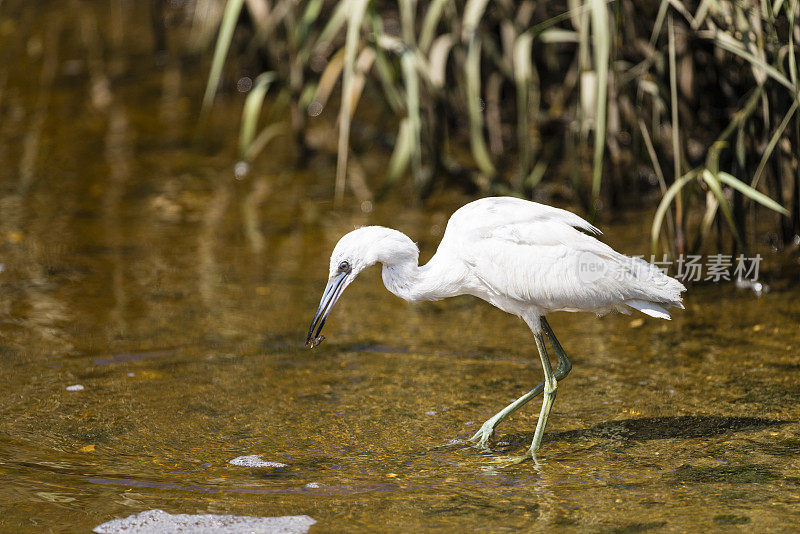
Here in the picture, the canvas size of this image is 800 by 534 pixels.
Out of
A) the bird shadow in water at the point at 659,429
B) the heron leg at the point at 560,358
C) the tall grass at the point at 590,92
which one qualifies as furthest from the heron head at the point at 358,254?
the tall grass at the point at 590,92

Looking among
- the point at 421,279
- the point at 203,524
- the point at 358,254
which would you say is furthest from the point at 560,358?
the point at 203,524

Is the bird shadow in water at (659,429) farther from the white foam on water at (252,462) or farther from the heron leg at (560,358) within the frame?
the white foam on water at (252,462)

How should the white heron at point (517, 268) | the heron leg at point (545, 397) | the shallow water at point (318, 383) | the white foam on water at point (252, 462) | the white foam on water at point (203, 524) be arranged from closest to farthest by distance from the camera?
the white foam on water at point (203, 524) < the shallow water at point (318, 383) < the white foam on water at point (252, 462) < the heron leg at point (545, 397) < the white heron at point (517, 268)

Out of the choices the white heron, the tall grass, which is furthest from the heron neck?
the tall grass

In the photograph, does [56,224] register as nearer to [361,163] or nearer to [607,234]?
[361,163]

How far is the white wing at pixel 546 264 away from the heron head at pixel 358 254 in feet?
0.69

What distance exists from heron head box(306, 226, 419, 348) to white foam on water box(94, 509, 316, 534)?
3.13 feet

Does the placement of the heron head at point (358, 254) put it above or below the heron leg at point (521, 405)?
above

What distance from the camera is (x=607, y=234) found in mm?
6270

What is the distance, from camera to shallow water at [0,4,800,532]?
337cm

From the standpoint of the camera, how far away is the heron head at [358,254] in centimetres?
391

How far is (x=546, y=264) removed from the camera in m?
3.98

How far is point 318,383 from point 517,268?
3.55 feet

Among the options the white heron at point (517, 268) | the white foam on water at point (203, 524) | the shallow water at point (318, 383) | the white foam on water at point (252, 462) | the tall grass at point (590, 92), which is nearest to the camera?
the white foam on water at point (203, 524)
